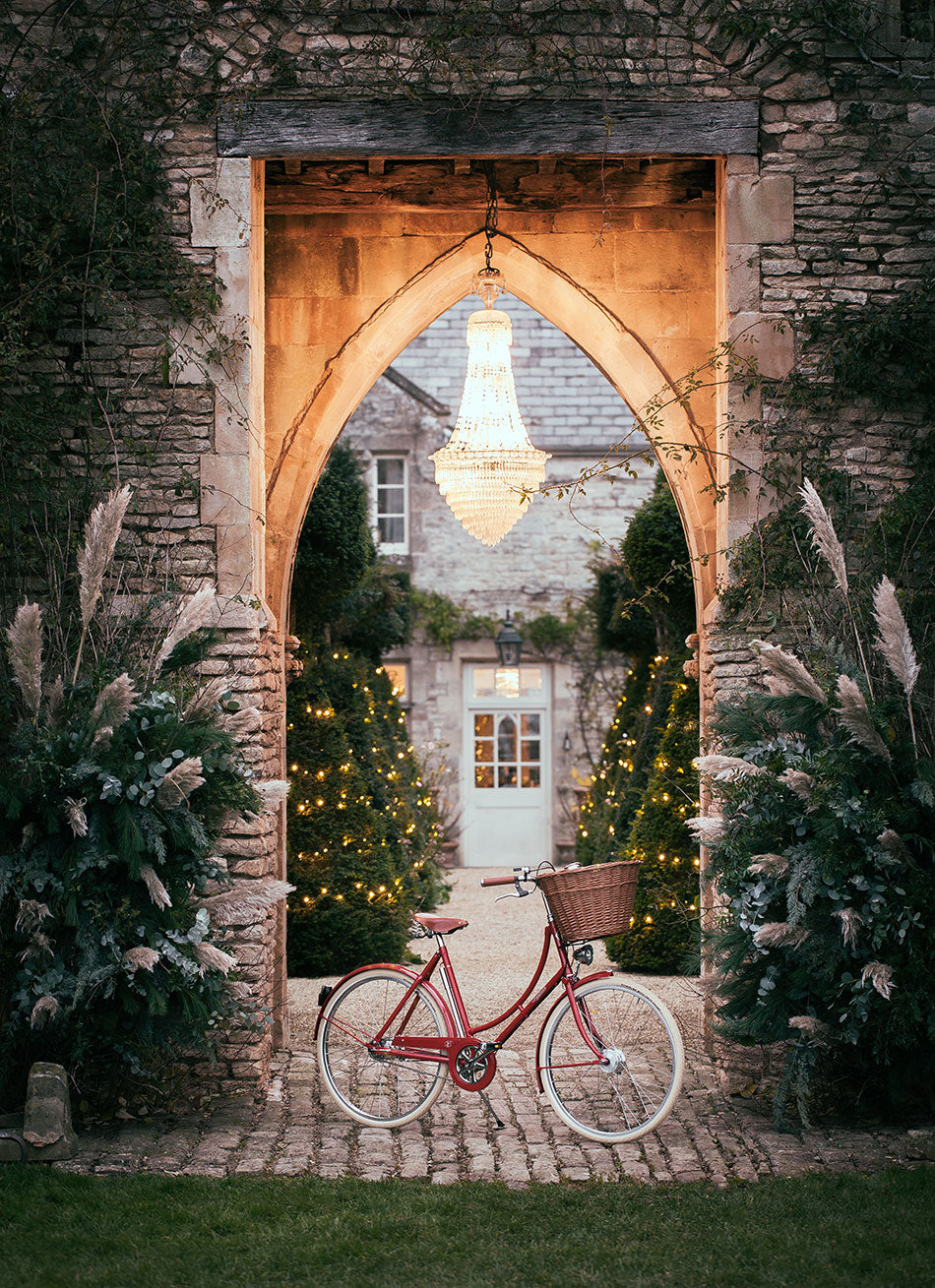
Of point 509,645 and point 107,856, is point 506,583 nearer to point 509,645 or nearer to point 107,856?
point 509,645

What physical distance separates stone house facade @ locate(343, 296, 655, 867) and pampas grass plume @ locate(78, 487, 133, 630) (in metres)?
8.86

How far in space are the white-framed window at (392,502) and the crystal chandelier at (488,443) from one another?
6.92m

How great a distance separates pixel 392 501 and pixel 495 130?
8.40 metres

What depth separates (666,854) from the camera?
753 centimetres

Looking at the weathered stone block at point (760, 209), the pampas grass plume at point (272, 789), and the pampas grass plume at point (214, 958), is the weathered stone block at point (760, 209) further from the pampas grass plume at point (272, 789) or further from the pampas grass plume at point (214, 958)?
the pampas grass plume at point (214, 958)

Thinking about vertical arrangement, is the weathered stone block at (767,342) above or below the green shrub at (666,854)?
above

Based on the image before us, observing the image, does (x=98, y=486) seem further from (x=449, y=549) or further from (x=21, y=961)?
(x=449, y=549)

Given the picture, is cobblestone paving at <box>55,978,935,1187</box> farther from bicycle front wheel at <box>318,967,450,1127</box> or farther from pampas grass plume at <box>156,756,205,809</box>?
pampas grass plume at <box>156,756,205,809</box>

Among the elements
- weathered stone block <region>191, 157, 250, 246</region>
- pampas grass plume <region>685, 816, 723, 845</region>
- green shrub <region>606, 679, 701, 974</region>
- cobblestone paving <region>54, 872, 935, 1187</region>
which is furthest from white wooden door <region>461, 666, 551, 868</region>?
pampas grass plume <region>685, 816, 723, 845</region>

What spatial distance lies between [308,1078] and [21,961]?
4.92ft

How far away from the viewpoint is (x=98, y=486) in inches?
211

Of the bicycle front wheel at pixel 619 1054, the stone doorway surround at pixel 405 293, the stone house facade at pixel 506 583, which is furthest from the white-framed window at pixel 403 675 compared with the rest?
the bicycle front wheel at pixel 619 1054

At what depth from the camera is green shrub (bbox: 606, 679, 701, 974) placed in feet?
24.5

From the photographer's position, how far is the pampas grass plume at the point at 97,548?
465 cm
